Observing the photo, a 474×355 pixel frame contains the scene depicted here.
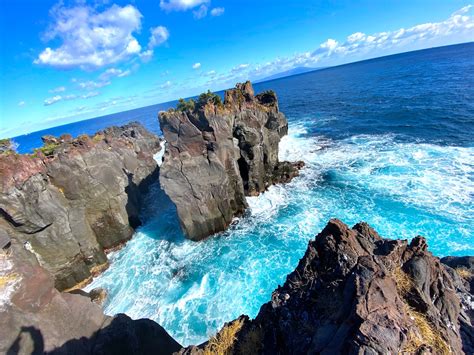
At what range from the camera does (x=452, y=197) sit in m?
26.5

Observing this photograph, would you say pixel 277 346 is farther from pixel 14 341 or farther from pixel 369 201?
pixel 369 201

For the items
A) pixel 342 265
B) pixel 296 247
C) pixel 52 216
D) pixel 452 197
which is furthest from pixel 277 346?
pixel 452 197

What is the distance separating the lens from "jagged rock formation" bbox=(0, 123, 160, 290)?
73.0ft

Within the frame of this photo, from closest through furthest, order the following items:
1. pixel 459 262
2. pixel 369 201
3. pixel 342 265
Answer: pixel 342 265 < pixel 459 262 < pixel 369 201

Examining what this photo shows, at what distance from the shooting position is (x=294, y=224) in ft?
90.5

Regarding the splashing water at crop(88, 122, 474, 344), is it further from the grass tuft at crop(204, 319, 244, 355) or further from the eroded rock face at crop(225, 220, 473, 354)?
the eroded rock face at crop(225, 220, 473, 354)

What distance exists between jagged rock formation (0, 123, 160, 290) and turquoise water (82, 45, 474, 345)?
2517mm

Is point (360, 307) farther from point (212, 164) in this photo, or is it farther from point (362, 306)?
point (212, 164)

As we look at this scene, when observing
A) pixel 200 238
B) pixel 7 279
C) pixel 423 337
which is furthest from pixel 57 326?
pixel 200 238

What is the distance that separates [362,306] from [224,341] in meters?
5.01

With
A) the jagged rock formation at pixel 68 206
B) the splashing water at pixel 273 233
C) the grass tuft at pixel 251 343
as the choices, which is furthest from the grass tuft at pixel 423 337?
the jagged rock formation at pixel 68 206

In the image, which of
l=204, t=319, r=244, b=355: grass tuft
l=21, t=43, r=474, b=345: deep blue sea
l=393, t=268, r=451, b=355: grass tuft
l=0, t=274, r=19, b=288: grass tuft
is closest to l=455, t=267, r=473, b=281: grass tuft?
l=393, t=268, r=451, b=355: grass tuft

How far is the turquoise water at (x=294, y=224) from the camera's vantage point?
67.7ft

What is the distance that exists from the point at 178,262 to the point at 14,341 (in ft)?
48.2
